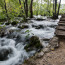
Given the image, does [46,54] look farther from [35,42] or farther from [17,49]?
[17,49]

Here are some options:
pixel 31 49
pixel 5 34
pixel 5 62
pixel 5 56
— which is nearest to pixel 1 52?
pixel 5 56

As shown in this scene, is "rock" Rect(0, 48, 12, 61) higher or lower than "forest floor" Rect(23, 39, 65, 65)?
lower

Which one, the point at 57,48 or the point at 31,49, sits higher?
the point at 57,48

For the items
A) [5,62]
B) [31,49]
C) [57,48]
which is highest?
[57,48]

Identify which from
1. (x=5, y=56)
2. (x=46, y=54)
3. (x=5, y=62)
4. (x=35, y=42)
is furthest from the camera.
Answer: (x=35, y=42)

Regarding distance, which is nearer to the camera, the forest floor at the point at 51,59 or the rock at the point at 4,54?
the forest floor at the point at 51,59

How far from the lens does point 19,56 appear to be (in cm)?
397

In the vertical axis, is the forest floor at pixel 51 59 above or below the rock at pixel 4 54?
above

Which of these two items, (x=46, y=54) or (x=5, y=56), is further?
(x=5, y=56)

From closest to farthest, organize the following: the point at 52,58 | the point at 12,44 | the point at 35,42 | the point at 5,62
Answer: the point at 52,58
the point at 5,62
the point at 35,42
the point at 12,44

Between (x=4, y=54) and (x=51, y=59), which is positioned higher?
(x=51, y=59)

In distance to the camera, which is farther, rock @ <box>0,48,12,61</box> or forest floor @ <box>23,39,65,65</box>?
rock @ <box>0,48,12,61</box>

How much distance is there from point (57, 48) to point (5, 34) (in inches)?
196

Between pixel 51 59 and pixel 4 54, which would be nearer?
pixel 51 59
